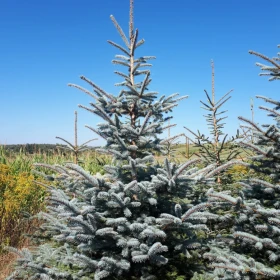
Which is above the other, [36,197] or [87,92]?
[87,92]

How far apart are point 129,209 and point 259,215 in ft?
5.14

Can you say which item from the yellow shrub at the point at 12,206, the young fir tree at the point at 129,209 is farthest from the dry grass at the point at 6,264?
the young fir tree at the point at 129,209

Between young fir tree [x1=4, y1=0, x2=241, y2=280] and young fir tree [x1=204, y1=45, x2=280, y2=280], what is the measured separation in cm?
29

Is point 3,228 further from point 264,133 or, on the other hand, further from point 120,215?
point 264,133

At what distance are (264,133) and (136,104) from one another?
5.52 feet

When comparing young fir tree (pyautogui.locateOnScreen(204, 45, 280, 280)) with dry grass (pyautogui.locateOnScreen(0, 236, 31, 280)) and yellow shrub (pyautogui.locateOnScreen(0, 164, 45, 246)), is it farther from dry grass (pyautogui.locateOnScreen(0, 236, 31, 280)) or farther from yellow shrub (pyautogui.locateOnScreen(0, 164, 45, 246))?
yellow shrub (pyautogui.locateOnScreen(0, 164, 45, 246))

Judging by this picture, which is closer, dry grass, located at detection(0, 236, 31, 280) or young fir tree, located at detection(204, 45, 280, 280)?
young fir tree, located at detection(204, 45, 280, 280)

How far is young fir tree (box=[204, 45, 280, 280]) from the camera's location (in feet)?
11.7

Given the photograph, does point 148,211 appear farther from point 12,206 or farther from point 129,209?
point 12,206

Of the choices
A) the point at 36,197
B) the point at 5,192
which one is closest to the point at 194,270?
the point at 5,192

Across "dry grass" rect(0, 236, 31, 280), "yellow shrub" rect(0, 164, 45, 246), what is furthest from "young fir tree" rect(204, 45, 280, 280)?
"yellow shrub" rect(0, 164, 45, 246)

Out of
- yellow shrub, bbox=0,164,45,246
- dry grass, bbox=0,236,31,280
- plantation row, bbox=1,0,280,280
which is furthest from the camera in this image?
yellow shrub, bbox=0,164,45,246

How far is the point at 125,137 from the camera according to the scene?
408 cm

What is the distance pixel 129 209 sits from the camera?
12.7ft
